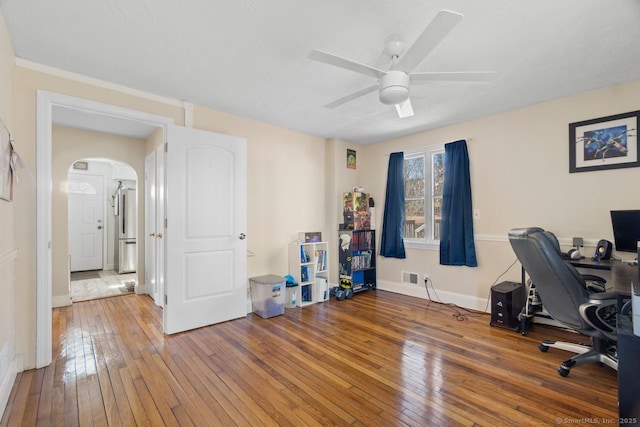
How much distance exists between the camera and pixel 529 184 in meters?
3.31

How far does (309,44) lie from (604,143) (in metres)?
2.96

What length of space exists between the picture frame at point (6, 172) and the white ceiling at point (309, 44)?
804 millimetres

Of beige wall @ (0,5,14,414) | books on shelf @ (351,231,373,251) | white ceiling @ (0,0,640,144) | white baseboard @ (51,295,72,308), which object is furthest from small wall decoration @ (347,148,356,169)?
white baseboard @ (51,295,72,308)

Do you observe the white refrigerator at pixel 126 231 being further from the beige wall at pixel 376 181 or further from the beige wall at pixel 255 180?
the beige wall at pixel 376 181

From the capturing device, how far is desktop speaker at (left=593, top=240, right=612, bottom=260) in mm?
2658

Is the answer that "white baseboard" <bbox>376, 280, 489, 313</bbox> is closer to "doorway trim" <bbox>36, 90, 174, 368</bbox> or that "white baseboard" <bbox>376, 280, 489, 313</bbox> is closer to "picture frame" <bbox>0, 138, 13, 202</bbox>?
"doorway trim" <bbox>36, 90, 174, 368</bbox>

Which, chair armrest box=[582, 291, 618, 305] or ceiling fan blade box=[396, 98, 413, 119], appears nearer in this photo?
chair armrest box=[582, 291, 618, 305]

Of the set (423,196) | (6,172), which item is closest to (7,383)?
(6,172)

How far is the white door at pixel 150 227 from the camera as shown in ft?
13.0

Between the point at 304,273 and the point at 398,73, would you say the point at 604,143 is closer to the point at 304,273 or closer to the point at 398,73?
the point at 398,73

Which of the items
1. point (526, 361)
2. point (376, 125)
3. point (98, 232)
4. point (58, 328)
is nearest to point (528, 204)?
point (526, 361)

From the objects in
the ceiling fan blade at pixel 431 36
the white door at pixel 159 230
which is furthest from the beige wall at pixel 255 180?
the ceiling fan blade at pixel 431 36

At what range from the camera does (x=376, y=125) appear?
13.0 ft

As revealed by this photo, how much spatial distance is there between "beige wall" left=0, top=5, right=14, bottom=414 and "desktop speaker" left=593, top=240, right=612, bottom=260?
461cm
